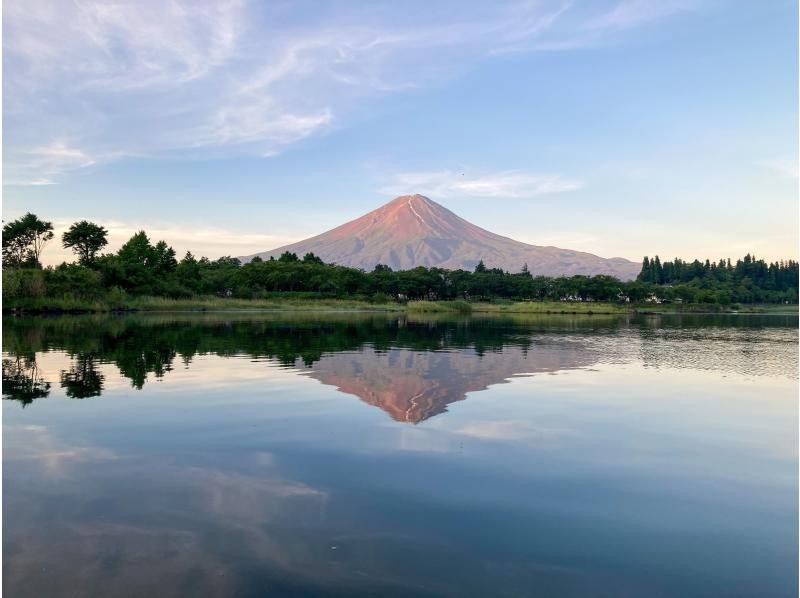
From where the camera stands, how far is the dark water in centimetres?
559

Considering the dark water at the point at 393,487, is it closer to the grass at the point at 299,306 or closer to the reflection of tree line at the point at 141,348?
the reflection of tree line at the point at 141,348

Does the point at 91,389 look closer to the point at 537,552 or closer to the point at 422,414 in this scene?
the point at 422,414

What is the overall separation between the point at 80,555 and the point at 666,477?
7.68m

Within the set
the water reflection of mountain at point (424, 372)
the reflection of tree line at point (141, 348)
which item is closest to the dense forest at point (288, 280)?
the reflection of tree line at point (141, 348)

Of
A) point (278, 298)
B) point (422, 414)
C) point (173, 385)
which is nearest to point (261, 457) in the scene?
point (422, 414)

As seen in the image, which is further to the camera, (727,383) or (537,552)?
(727,383)

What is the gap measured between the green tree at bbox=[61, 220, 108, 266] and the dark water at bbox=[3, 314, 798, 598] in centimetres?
7167

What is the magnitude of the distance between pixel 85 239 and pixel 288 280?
35.0 meters

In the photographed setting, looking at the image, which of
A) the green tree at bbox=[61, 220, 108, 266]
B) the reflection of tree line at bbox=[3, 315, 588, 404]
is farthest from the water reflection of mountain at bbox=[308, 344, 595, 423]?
the green tree at bbox=[61, 220, 108, 266]

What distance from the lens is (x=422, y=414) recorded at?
1319 cm

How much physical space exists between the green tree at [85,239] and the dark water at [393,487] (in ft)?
235

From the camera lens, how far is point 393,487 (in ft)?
26.3

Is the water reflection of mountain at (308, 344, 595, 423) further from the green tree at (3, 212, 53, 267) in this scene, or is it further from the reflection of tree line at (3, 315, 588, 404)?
the green tree at (3, 212, 53, 267)

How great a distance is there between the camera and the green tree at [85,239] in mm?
80812
